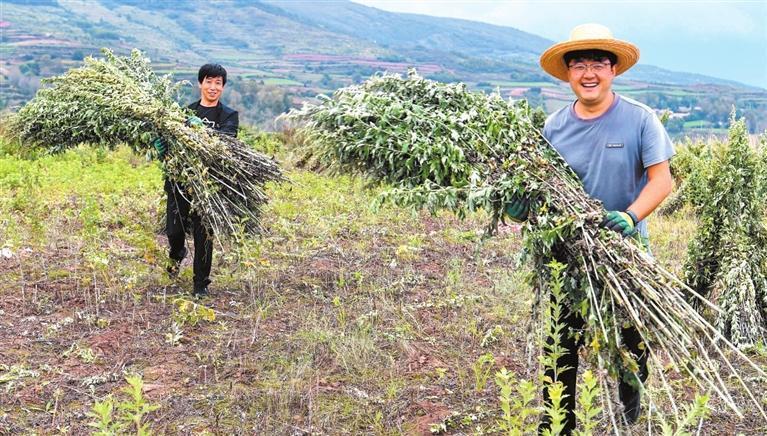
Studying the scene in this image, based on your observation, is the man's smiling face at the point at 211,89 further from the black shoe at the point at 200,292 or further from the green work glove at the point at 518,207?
the green work glove at the point at 518,207

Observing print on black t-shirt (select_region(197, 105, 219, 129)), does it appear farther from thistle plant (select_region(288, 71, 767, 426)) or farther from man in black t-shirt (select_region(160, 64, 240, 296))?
thistle plant (select_region(288, 71, 767, 426))

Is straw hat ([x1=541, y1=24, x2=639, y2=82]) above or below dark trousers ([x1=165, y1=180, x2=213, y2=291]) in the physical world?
above

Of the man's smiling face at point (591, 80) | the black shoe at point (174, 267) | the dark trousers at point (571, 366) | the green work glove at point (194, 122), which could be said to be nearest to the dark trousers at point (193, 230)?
the black shoe at point (174, 267)

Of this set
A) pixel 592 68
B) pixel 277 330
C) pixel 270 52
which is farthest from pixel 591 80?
pixel 270 52

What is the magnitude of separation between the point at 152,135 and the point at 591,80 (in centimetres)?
336

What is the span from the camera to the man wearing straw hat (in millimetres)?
3281

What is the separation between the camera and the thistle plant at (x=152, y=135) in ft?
18.0

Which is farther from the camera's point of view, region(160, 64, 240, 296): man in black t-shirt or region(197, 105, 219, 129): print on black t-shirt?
region(197, 105, 219, 129): print on black t-shirt

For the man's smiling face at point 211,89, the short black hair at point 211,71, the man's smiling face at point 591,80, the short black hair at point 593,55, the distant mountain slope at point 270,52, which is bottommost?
the distant mountain slope at point 270,52

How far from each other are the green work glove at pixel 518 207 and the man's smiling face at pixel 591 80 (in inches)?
20.5

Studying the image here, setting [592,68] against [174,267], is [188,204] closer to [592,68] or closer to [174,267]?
[174,267]

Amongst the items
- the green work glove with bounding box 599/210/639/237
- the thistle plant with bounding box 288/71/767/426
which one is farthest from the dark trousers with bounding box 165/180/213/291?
the green work glove with bounding box 599/210/639/237

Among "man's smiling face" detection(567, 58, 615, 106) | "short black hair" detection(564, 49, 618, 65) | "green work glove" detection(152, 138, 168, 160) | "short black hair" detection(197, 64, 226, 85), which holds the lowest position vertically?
"green work glove" detection(152, 138, 168, 160)

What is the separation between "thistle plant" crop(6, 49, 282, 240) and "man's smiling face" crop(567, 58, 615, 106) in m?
2.96
